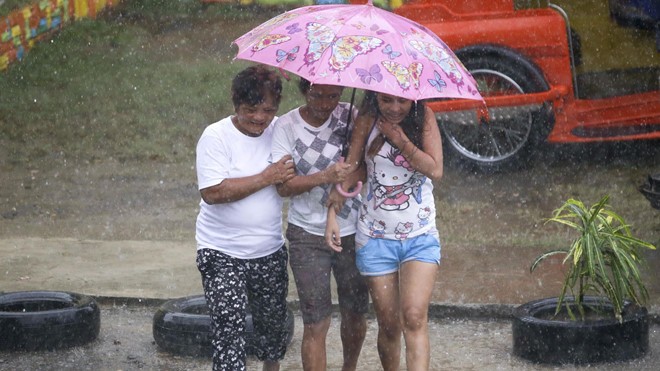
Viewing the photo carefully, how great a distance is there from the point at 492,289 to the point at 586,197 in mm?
3142

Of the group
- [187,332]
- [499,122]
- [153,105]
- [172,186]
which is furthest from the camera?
[153,105]

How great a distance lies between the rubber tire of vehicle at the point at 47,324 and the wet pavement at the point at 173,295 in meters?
0.06

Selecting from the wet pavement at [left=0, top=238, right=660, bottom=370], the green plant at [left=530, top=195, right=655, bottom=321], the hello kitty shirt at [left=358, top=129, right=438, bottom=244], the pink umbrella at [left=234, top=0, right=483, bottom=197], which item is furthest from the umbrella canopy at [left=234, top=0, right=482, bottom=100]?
the wet pavement at [left=0, top=238, right=660, bottom=370]

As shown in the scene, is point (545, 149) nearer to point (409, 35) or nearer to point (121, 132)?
point (121, 132)

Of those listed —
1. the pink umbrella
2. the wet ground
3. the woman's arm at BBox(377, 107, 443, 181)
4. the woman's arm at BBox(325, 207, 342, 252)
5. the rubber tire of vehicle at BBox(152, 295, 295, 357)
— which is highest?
the pink umbrella

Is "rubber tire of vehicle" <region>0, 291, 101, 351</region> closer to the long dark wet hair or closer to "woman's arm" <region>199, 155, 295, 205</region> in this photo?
"woman's arm" <region>199, 155, 295, 205</region>

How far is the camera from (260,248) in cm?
523

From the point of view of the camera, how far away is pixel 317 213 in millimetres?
5344

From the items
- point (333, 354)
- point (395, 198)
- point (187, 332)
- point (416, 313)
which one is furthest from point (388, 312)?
point (187, 332)

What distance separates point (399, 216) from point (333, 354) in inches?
63.9

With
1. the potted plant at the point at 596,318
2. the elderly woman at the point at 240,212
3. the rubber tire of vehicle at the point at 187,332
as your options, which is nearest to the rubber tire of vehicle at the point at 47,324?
the rubber tire of vehicle at the point at 187,332

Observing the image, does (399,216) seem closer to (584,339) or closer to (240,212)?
(240,212)

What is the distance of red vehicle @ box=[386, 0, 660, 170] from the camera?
1055 centimetres

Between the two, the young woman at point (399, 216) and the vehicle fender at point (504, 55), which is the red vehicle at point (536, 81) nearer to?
the vehicle fender at point (504, 55)
